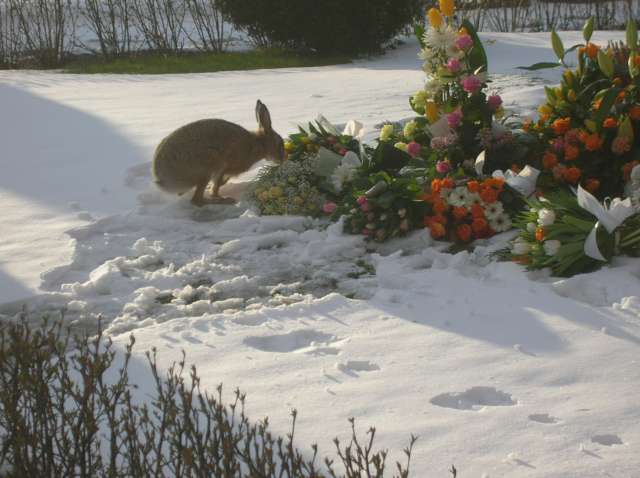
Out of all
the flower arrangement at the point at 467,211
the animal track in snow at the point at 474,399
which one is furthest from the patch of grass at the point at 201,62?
the animal track in snow at the point at 474,399

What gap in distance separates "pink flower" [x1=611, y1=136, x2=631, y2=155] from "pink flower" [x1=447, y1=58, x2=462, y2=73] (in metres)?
1.05

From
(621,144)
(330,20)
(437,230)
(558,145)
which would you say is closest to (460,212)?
(437,230)

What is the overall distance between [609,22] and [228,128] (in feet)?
42.3

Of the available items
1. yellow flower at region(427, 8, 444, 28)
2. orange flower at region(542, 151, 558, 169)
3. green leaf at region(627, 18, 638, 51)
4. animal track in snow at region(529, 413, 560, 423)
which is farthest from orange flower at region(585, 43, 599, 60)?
animal track in snow at region(529, 413, 560, 423)

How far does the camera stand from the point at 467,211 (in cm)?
504

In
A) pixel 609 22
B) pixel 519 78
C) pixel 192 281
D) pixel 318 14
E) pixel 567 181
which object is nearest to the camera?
pixel 192 281

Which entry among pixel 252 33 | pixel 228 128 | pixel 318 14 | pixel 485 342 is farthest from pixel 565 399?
pixel 252 33

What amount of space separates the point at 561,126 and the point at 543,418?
8.55 ft

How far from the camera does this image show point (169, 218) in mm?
5863

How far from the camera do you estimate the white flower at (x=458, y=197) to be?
5.05m

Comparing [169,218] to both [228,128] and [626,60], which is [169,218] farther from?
[626,60]

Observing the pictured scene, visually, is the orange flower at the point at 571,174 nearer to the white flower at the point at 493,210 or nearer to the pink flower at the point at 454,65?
the white flower at the point at 493,210

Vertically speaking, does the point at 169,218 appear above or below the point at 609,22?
below

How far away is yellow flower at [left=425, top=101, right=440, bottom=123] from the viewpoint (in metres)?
5.48
